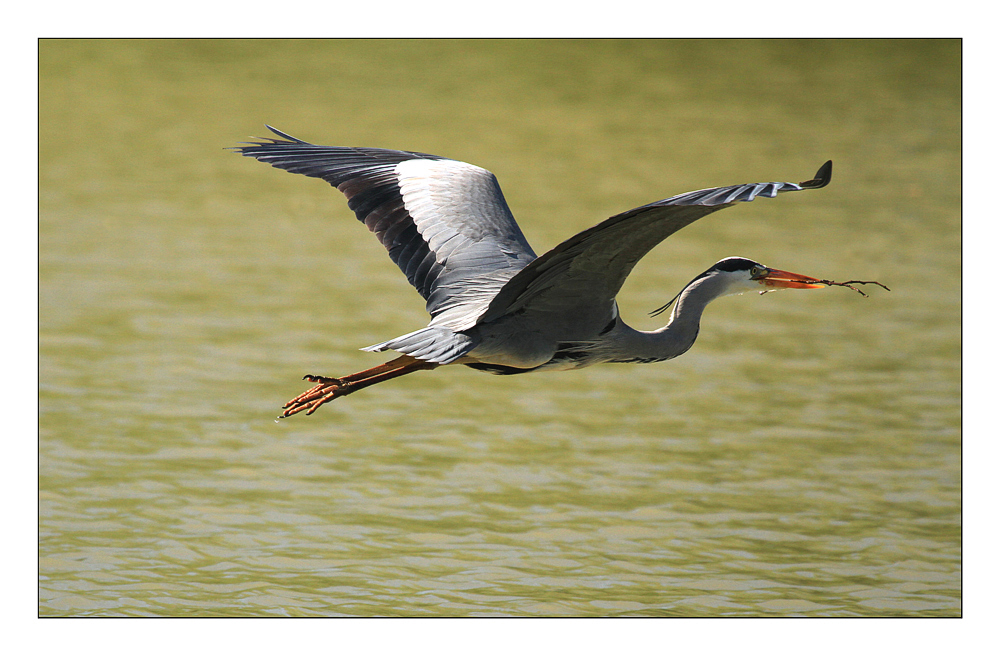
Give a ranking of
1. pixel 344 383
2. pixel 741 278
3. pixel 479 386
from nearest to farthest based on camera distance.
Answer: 1. pixel 344 383
2. pixel 741 278
3. pixel 479 386

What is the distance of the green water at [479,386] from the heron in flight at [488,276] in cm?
212

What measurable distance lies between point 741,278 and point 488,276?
4.00ft

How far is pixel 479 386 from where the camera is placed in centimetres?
1142

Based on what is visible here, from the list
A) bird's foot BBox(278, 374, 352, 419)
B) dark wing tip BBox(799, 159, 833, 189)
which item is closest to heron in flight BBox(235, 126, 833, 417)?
bird's foot BBox(278, 374, 352, 419)

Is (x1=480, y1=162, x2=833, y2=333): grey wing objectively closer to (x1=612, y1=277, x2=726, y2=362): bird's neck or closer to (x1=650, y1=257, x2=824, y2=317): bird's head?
(x1=612, y1=277, x2=726, y2=362): bird's neck

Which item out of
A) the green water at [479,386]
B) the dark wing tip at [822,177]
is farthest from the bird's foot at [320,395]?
the dark wing tip at [822,177]

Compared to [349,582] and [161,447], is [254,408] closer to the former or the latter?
[161,447]

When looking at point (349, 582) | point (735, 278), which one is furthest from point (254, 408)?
point (735, 278)

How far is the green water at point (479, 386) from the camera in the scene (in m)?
8.27

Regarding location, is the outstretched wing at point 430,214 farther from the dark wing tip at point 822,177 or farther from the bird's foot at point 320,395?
the dark wing tip at point 822,177

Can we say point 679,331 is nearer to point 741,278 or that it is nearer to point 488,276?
point 741,278

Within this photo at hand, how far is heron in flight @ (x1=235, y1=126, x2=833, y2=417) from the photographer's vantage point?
5453 millimetres

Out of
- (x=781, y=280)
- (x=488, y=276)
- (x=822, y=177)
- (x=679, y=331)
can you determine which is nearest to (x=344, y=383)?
(x=488, y=276)

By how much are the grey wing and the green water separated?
2.49 meters
